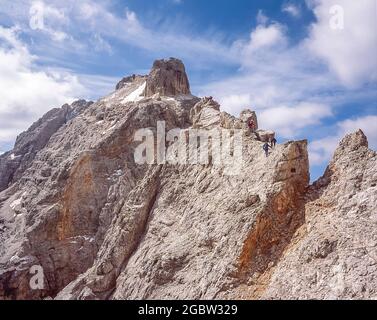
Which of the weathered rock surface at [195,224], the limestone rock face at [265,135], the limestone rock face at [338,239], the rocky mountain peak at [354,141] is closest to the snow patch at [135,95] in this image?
the weathered rock surface at [195,224]

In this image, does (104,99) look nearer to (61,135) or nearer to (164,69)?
(61,135)

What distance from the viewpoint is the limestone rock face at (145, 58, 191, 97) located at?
60969 mm

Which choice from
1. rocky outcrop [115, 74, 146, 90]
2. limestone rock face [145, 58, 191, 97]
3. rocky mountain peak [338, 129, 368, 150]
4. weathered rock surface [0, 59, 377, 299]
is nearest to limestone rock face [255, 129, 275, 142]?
weathered rock surface [0, 59, 377, 299]

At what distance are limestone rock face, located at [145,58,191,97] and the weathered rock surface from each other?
6618 mm

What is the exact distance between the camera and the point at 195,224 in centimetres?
2834

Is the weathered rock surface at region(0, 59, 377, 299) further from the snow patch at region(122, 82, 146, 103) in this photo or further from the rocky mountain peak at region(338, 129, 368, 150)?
the snow patch at region(122, 82, 146, 103)

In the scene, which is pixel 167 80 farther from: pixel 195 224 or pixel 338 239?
pixel 338 239

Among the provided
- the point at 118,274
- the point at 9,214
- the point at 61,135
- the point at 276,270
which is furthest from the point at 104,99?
the point at 276,270

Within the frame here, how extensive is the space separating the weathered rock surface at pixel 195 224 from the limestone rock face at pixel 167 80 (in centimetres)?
662

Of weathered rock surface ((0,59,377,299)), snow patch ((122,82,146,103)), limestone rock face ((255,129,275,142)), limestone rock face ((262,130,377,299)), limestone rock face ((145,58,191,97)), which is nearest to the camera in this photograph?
limestone rock face ((262,130,377,299))

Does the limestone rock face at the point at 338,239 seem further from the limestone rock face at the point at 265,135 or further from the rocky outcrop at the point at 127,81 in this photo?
the rocky outcrop at the point at 127,81

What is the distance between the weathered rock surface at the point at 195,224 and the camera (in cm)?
2127

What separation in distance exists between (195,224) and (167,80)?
36660 mm

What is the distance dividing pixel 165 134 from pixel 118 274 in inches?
803
